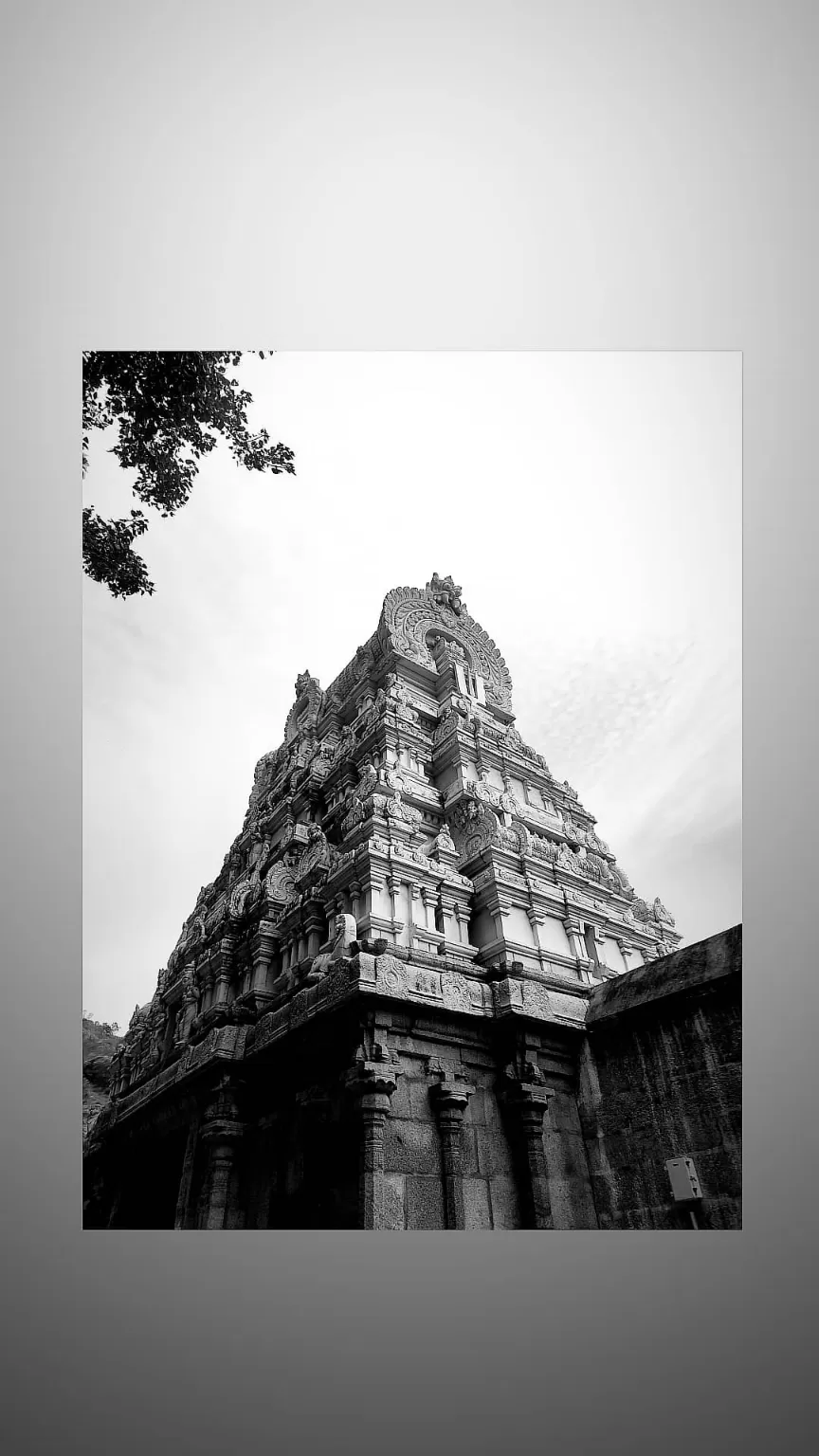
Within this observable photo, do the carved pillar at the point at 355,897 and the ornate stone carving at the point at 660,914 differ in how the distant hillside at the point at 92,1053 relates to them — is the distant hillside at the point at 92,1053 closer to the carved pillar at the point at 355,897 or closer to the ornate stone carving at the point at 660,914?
the carved pillar at the point at 355,897

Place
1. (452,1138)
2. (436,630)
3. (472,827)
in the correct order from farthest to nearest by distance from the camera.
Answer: (436,630)
(472,827)
(452,1138)

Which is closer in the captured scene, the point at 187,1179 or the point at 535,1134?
the point at 535,1134

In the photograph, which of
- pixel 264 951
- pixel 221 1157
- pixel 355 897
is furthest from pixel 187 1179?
pixel 355 897

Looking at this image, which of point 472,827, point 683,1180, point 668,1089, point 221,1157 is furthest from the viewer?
point 472,827

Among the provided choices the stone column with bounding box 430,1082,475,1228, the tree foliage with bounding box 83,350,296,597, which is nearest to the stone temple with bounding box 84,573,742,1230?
the stone column with bounding box 430,1082,475,1228

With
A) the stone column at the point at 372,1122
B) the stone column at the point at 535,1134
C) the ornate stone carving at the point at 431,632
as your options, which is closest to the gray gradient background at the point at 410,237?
the stone column at the point at 372,1122

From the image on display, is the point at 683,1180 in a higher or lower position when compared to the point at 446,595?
lower

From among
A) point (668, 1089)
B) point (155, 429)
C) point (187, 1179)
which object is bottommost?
point (187, 1179)

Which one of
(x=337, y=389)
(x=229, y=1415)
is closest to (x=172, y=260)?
(x=337, y=389)

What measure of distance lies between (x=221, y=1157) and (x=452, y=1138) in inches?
104

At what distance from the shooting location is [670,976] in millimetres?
6641

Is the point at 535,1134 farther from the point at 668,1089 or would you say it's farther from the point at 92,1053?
the point at 92,1053
